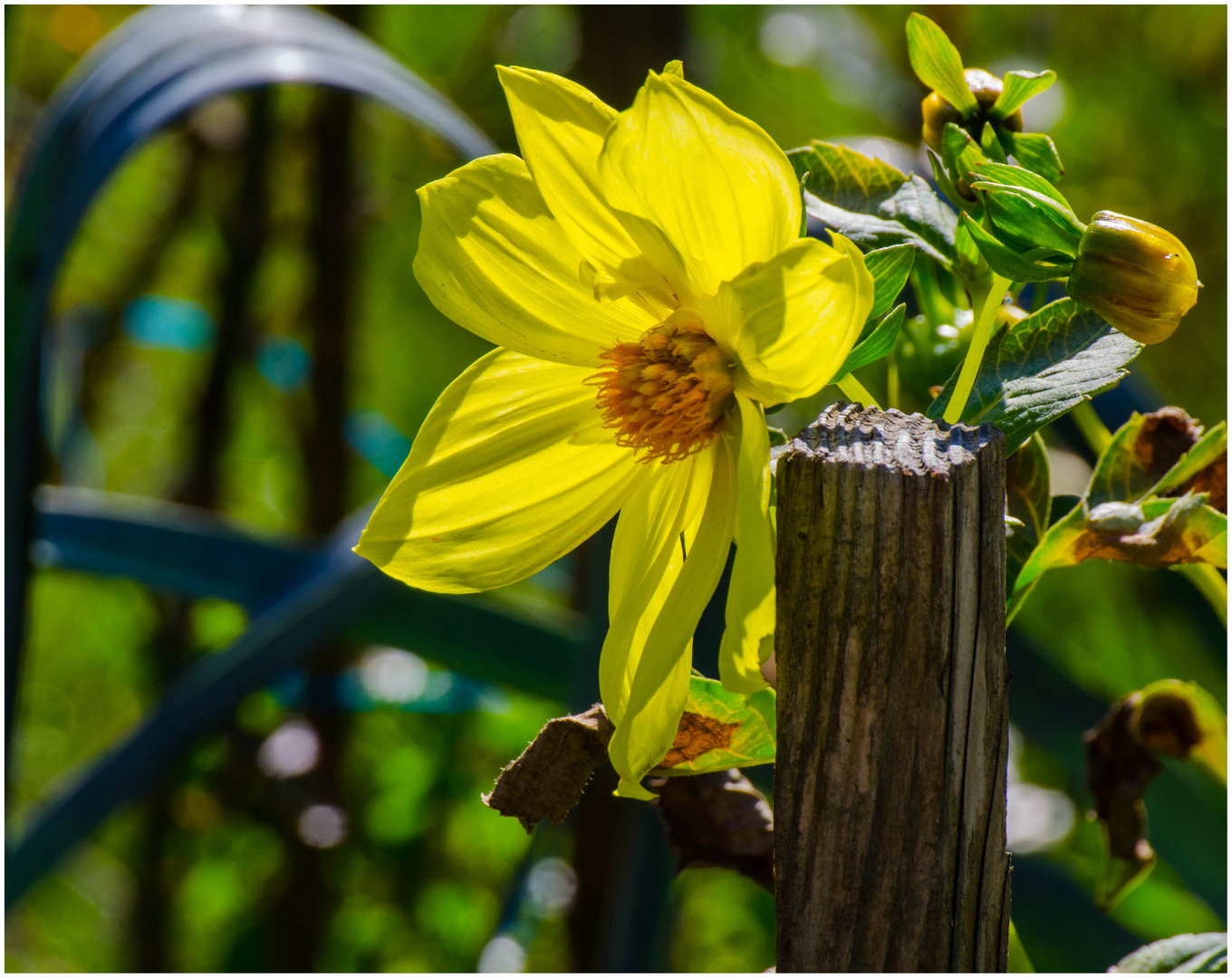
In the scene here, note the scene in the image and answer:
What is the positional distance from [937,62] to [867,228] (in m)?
0.05

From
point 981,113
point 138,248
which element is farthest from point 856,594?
point 138,248

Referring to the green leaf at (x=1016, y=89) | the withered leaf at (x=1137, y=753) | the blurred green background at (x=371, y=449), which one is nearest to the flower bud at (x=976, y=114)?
the green leaf at (x=1016, y=89)

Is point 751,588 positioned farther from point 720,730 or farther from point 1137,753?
point 1137,753

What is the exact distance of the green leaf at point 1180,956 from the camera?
1.06ft

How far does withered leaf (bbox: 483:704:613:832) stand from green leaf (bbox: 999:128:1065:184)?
0.64ft

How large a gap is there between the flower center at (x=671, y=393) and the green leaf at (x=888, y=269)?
0.04 m

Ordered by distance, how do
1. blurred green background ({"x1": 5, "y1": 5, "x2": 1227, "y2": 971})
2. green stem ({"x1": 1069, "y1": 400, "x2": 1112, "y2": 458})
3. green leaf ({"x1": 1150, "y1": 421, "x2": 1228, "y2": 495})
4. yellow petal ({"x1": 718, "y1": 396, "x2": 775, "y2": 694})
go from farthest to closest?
blurred green background ({"x1": 5, "y1": 5, "x2": 1227, "y2": 971}) < green stem ({"x1": 1069, "y1": 400, "x2": 1112, "y2": 458}) < green leaf ({"x1": 1150, "y1": 421, "x2": 1228, "y2": 495}) < yellow petal ({"x1": 718, "y1": 396, "x2": 775, "y2": 694})

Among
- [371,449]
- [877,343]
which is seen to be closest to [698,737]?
[877,343]

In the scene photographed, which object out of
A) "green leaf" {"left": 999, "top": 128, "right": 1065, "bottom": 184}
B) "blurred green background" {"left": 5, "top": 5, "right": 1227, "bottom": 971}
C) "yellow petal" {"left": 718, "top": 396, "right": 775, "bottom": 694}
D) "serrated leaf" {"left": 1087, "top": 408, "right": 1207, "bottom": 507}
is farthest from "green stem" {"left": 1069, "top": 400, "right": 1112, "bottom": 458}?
"blurred green background" {"left": 5, "top": 5, "right": 1227, "bottom": 971}

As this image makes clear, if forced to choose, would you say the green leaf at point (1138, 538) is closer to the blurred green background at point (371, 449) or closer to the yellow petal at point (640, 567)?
the yellow petal at point (640, 567)

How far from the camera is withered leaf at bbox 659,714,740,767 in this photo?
10.3 inches

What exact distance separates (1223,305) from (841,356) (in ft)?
5.64

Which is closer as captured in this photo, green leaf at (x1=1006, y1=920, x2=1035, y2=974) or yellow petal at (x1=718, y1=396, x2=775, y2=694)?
yellow petal at (x1=718, y1=396, x2=775, y2=694)

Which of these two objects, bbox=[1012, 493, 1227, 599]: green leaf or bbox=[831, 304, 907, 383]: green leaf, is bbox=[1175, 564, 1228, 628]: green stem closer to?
bbox=[1012, 493, 1227, 599]: green leaf
